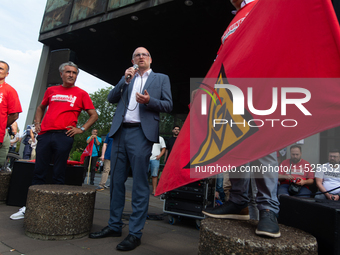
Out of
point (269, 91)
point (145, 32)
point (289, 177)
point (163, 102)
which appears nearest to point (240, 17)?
point (269, 91)

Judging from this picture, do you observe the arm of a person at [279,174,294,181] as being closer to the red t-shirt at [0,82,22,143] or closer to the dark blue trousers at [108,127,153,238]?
the dark blue trousers at [108,127,153,238]

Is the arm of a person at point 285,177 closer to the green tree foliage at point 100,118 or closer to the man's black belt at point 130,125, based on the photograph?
the man's black belt at point 130,125

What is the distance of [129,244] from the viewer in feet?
7.57

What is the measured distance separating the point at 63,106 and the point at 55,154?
2.22ft

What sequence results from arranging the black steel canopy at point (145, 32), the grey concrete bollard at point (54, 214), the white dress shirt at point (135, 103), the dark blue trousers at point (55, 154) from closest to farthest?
the grey concrete bollard at point (54, 214) → the white dress shirt at point (135, 103) → the dark blue trousers at point (55, 154) → the black steel canopy at point (145, 32)

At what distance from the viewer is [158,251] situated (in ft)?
7.75

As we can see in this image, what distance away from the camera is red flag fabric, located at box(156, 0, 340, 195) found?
1.42m

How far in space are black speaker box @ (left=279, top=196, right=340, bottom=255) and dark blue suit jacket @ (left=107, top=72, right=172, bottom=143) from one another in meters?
1.46

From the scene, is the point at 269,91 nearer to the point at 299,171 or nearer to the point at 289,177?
the point at 289,177

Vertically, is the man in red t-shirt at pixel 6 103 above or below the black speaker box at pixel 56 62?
below

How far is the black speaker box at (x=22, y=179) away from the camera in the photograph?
4.03 m

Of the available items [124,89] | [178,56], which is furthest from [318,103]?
[178,56]

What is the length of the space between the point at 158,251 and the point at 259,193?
121cm

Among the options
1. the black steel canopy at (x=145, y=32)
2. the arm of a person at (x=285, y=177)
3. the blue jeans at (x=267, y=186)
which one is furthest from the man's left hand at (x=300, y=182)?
the black steel canopy at (x=145, y=32)
